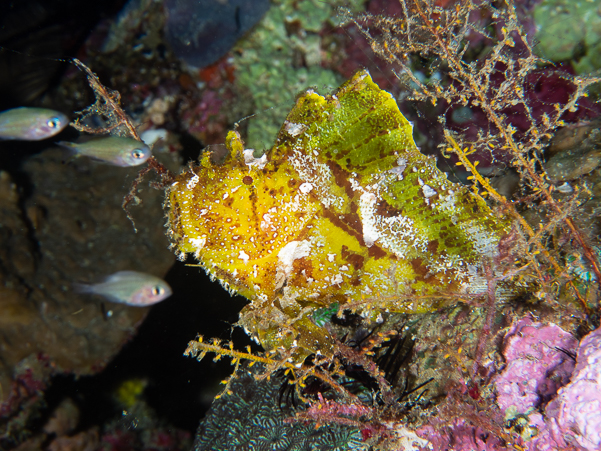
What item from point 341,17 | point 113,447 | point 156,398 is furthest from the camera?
point 156,398

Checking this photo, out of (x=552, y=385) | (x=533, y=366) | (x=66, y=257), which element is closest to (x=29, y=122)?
(x=66, y=257)

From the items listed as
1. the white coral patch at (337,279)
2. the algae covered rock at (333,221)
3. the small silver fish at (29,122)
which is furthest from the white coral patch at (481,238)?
the small silver fish at (29,122)

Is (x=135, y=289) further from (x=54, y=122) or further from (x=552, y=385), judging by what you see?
(x=552, y=385)

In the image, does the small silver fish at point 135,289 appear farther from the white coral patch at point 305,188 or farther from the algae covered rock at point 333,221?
the white coral patch at point 305,188

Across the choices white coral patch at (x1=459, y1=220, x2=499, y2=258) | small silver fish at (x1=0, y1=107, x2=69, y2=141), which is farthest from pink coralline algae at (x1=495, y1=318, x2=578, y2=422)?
small silver fish at (x1=0, y1=107, x2=69, y2=141)

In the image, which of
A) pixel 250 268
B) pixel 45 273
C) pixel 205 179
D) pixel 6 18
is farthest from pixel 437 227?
pixel 6 18

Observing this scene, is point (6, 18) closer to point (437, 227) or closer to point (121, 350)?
point (121, 350)
